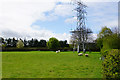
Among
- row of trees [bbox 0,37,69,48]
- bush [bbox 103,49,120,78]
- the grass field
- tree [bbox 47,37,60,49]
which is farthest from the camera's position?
row of trees [bbox 0,37,69,48]

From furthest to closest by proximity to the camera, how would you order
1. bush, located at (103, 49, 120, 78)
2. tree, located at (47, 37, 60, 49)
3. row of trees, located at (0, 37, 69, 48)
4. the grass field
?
row of trees, located at (0, 37, 69, 48) → tree, located at (47, 37, 60, 49) → the grass field → bush, located at (103, 49, 120, 78)

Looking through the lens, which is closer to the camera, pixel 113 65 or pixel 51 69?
pixel 113 65

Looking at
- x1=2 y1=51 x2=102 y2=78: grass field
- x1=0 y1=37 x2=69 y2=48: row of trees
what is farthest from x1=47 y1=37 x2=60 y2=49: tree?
x1=2 y1=51 x2=102 y2=78: grass field

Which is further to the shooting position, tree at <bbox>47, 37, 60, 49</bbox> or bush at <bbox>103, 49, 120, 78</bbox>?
tree at <bbox>47, 37, 60, 49</bbox>

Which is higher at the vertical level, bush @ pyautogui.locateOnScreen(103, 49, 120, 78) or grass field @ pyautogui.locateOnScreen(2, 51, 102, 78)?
bush @ pyautogui.locateOnScreen(103, 49, 120, 78)

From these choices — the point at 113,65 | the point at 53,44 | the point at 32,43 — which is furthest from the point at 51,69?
the point at 32,43

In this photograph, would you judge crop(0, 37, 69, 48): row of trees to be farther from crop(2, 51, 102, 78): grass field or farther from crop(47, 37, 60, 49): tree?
crop(2, 51, 102, 78): grass field

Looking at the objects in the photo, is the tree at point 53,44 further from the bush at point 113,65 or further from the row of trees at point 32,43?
the bush at point 113,65

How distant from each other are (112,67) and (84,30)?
30.6 m

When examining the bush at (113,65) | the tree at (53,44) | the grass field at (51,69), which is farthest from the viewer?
the tree at (53,44)

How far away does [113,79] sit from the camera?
4938 millimetres

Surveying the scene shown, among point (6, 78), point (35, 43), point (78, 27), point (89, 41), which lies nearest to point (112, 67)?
point (6, 78)

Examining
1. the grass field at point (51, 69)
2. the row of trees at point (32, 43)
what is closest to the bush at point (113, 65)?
the grass field at point (51, 69)

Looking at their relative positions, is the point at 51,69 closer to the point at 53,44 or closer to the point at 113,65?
the point at 113,65
